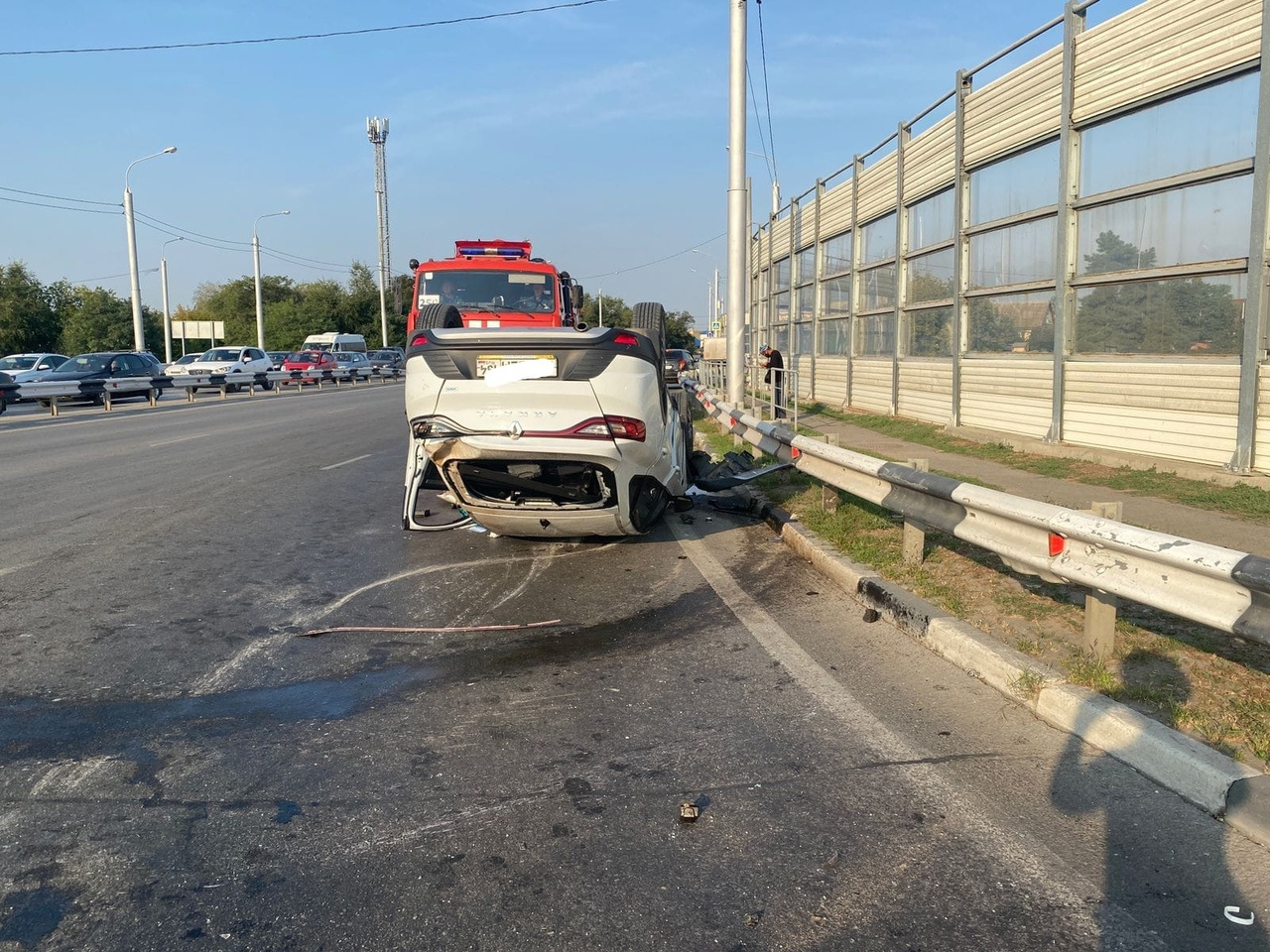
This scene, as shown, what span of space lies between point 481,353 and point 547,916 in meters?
4.60

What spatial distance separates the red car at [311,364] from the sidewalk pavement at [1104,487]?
36810 mm

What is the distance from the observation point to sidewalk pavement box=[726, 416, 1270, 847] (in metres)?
3.57

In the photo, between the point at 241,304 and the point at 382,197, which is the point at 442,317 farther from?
the point at 241,304

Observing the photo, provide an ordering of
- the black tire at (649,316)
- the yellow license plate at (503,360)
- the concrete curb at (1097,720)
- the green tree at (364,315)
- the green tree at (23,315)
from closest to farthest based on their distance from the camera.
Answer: the concrete curb at (1097,720), the yellow license plate at (503,360), the black tire at (649,316), the green tree at (23,315), the green tree at (364,315)

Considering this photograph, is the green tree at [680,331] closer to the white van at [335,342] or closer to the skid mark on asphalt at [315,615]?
the white van at [335,342]

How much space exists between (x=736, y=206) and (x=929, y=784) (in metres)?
14.6

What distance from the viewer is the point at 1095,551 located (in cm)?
454

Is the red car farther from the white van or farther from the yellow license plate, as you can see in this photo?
the yellow license plate

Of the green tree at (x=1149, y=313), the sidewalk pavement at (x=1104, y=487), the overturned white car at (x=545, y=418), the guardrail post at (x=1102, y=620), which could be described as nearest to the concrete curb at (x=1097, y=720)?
the guardrail post at (x=1102, y=620)

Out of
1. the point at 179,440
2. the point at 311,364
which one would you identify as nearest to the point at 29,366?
the point at 311,364

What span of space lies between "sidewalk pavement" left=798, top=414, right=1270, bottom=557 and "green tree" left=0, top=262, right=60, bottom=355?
61.7m

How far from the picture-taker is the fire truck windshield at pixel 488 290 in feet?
45.2

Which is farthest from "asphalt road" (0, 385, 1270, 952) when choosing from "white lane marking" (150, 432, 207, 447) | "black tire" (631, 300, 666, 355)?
"white lane marking" (150, 432, 207, 447)

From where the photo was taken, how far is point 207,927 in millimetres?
2922
